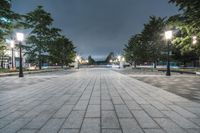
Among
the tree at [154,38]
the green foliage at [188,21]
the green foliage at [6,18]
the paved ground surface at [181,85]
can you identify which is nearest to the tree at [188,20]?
the green foliage at [188,21]

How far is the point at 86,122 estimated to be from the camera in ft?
16.2

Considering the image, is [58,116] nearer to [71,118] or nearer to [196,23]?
[71,118]

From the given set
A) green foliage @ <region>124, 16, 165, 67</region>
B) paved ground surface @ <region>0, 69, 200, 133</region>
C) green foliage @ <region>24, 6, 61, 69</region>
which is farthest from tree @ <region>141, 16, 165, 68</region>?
paved ground surface @ <region>0, 69, 200, 133</region>

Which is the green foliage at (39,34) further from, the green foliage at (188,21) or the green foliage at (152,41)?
the green foliage at (188,21)

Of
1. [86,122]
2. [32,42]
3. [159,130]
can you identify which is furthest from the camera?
[32,42]

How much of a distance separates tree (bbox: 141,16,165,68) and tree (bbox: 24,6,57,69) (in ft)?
75.2

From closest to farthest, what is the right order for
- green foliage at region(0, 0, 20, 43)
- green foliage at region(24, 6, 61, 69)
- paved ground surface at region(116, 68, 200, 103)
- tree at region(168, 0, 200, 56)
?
paved ground surface at region(116, 68, 200, 103) → tree at region(168, 0, 200, 56) → green foliage at region(0, 0, 20, 43) → green foliage at region(24, 6, 61, 69)

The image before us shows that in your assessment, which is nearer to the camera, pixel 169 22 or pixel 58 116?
pixel 58 116

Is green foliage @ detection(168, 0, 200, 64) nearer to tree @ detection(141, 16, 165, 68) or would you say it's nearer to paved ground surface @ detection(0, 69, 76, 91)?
paved ground surface @ detection(0, 69, 76, 91)

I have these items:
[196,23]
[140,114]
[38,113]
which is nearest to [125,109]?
[140,114]

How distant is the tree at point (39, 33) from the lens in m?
42.6

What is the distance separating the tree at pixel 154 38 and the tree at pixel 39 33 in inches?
902

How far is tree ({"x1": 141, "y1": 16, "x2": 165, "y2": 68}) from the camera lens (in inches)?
1844

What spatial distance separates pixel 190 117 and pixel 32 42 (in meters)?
41.3
